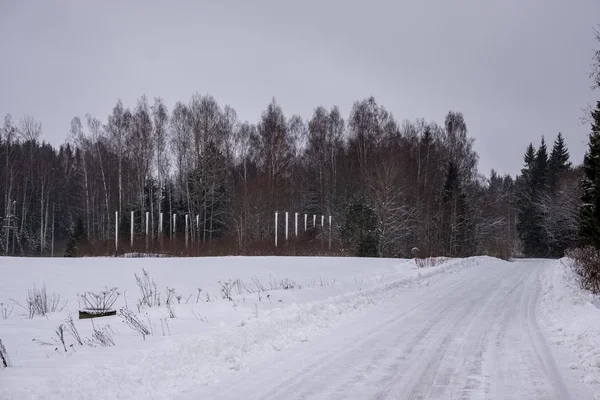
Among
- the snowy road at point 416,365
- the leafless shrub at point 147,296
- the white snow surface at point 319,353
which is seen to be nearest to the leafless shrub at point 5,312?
the white snow surface at point 319,353

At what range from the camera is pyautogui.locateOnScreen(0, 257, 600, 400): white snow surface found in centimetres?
507

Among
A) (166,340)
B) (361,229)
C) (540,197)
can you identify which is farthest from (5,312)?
(540,197)

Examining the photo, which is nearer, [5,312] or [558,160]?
[5,312]

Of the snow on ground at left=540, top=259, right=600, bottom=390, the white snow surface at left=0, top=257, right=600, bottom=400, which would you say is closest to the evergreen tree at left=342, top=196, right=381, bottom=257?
the white snow surface at left=0, top=257, right=600, bottom=400

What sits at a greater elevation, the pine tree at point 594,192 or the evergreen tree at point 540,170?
the evergreen tree at point 540,170

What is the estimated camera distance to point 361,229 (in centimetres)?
3244

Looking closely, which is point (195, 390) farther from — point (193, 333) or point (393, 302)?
point (393, 302)

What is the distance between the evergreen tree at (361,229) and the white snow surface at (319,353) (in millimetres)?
18149

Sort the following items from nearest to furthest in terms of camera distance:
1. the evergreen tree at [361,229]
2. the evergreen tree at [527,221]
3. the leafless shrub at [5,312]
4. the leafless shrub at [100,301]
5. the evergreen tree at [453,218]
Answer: the leafless shrub at [5,312]
the leafless shrub at [100,301]
the evergreen tree at [361,229]
the evergreen tree at [453,218]
the evergreen tree at [527,221]

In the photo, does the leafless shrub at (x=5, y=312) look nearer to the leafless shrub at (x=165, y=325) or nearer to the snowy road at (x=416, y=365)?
the leafless shrub at (x=165, y=325)

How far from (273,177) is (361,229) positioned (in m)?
12.1

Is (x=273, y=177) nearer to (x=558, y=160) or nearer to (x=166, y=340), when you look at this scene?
(x=166, y=340)

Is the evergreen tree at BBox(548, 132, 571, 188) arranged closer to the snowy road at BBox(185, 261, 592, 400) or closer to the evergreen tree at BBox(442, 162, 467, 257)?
the evergreen tree at BBox(442, 162, 467, 257)

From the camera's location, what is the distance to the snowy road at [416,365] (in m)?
5.08
